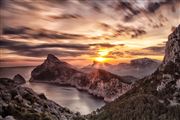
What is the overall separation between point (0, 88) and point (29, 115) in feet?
156

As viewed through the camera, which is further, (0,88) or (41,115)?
(0,88)

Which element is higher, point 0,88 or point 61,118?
point 0,88

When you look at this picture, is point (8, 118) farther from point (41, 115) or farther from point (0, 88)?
point (0, 88)

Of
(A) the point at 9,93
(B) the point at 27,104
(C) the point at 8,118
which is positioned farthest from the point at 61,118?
(C) the point at 8,118

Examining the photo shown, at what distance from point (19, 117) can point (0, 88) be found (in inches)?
2029

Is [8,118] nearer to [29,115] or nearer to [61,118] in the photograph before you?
[29,115]

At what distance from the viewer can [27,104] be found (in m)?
199

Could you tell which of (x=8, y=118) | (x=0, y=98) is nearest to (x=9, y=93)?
(x=0, y=98)

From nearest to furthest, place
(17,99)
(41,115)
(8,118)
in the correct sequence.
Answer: (8,118), (41,115), (17,99)

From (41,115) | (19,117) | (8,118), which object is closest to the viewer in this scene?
(8,118)

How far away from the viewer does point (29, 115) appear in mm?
162250

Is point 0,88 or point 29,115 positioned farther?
point 0,88

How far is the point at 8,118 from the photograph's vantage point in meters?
135

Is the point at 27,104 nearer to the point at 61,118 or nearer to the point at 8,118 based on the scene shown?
the point at 61,118
